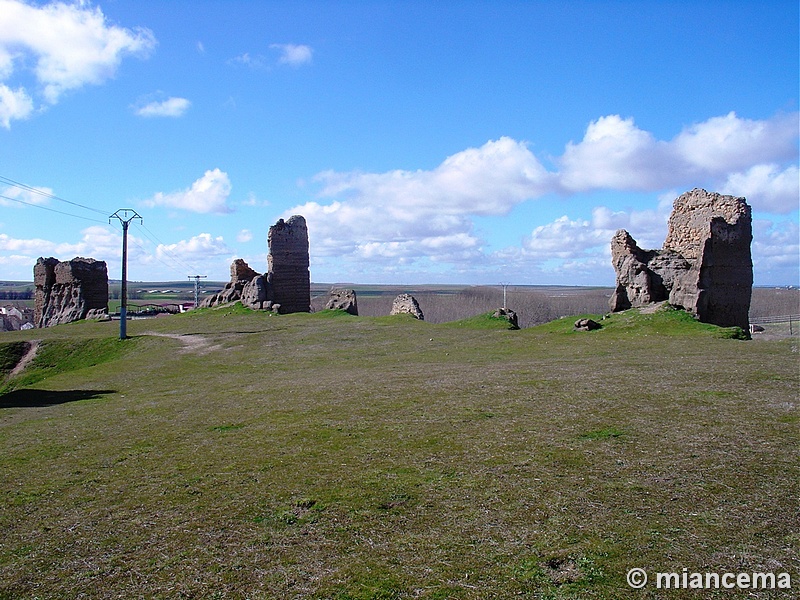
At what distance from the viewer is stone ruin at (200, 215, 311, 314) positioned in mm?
34781

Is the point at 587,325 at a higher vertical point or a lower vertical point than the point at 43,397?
higher

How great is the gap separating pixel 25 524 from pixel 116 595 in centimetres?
221

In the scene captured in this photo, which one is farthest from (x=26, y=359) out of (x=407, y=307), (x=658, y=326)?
(x=658, y=326)

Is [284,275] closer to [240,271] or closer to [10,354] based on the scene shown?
[240,271]

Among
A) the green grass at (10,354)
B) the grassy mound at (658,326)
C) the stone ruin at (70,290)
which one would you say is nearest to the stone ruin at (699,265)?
the grassy mound at (658,326)

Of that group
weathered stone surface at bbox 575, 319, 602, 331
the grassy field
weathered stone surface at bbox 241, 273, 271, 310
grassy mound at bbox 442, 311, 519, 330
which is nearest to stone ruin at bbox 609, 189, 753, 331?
weathered stone surface at bbox 575, 319, 602, 331

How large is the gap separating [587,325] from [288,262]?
62.4 feet

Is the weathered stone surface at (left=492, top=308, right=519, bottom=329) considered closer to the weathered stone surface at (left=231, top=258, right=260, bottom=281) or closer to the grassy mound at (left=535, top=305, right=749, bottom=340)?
the grassy mound at (left=535, top=305, right=749, bottom=340)

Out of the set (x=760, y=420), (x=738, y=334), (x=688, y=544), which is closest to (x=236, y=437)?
(x=688, y=544)

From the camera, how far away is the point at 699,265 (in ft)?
71.1

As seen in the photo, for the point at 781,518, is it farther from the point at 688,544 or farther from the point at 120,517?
the point at 120,517

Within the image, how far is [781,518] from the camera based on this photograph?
5.03 m

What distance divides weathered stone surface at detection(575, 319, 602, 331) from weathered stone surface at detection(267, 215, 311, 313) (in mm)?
17919

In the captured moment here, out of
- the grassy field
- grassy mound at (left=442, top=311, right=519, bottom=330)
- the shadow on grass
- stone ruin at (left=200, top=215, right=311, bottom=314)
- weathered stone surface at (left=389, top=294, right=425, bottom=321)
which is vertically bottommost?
the shadow on grass
